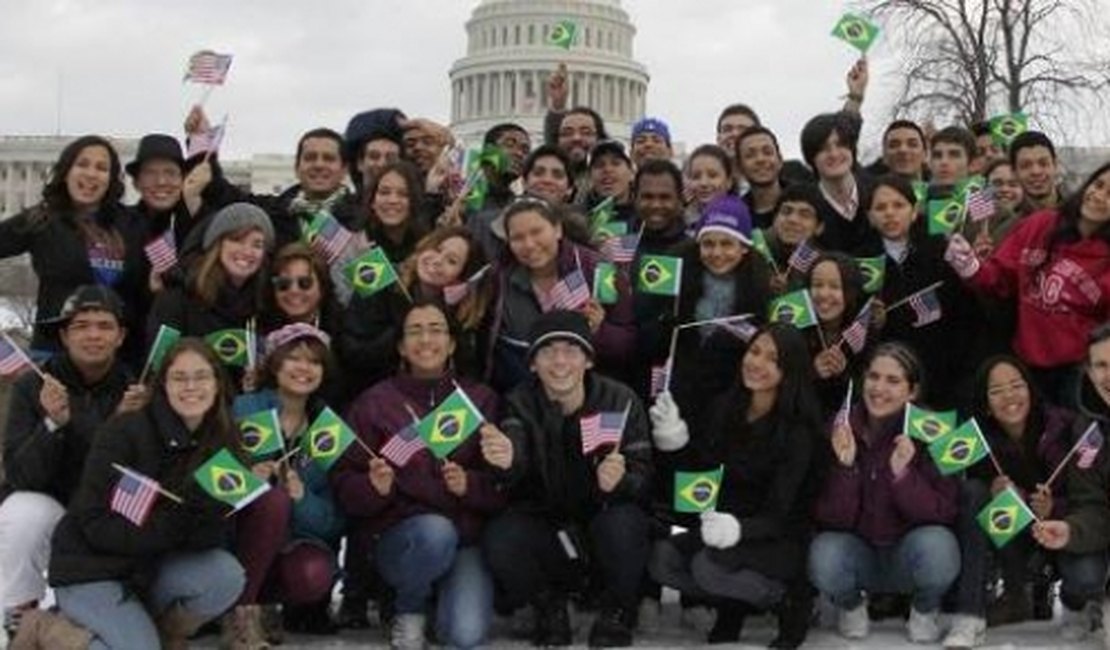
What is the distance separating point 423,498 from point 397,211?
136cm

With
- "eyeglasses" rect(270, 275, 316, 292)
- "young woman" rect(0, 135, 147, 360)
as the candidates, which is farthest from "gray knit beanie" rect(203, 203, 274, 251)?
"young woman" rect(0, 135, 147, 360)

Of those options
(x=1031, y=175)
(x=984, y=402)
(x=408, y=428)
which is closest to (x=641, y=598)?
(x=408, y=428)

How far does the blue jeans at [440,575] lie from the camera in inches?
222

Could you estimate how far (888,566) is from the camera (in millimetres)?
5930

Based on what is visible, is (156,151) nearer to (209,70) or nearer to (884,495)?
(209,70)

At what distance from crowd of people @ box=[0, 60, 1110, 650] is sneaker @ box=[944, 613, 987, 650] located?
23 mm

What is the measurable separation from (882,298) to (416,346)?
7.00 ft

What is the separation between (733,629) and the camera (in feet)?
19.6

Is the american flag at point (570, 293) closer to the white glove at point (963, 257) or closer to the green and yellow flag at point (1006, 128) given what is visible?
the white glove at point (963, 257)

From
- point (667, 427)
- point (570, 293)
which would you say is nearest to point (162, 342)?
point (570, 293)

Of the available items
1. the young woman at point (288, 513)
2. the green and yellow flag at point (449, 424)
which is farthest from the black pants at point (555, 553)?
the young woman at point (288, 513)

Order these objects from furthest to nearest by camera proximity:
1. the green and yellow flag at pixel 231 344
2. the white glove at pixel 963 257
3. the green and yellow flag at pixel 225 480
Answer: the white glove at pixel 963 257, the green and yellow flag at pixel 231 344, the green and yellow flag at pixel 225 480

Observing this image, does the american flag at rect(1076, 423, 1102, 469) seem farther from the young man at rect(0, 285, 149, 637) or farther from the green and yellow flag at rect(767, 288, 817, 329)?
→ the young man at rect(0, 285, 149, 637)

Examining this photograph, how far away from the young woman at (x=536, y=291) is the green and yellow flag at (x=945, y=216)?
1.42 meters
